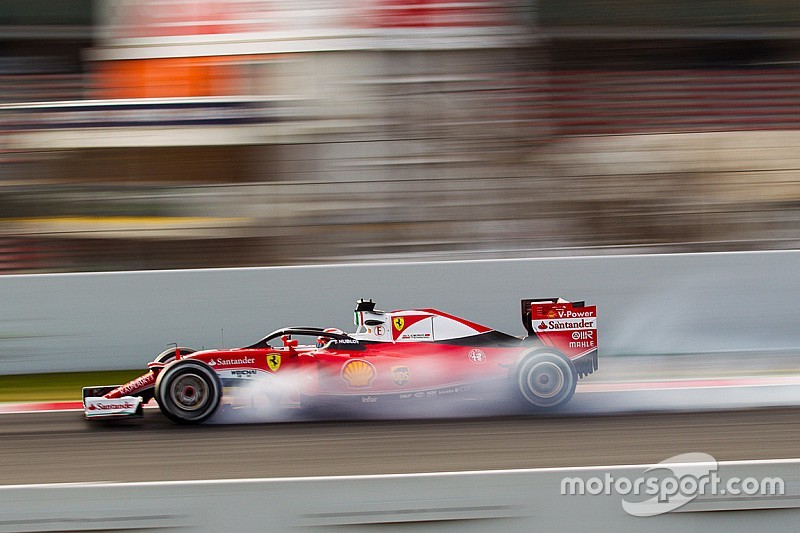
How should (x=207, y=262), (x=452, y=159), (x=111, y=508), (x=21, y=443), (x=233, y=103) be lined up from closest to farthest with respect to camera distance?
1. (x=111, y=508)
2. (x=21, y=443)
3. (x=207, y=262)
4. (x=452, y=159)
5. (x=233, y=103)

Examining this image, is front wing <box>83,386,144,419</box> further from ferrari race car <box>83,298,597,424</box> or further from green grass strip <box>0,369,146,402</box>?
green grass strip <box>0,369,146,402</box>

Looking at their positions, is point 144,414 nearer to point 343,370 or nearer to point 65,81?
point 343,370

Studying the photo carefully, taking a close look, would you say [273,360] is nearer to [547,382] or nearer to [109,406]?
[109,406]

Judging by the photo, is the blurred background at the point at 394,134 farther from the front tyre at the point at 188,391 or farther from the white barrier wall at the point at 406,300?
the front tyre at the point at 188,391

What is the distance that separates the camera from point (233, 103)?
447 inches

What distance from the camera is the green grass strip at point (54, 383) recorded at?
7.50m

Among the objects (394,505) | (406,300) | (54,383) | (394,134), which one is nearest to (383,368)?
(406,300)

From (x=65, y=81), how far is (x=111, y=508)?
9.52 metres

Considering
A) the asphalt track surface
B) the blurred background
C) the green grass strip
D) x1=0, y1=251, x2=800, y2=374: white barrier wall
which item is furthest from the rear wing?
the green grass strip

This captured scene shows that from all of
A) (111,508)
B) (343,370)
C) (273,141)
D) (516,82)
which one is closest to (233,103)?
(273,141)

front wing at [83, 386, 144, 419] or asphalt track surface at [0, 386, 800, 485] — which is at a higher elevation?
front wing at [83, 386, 144, 419]

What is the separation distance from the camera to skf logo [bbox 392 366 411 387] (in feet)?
20.1

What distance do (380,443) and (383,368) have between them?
601 millimetres

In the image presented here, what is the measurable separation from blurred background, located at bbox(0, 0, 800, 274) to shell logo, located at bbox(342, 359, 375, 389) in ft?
12.3
